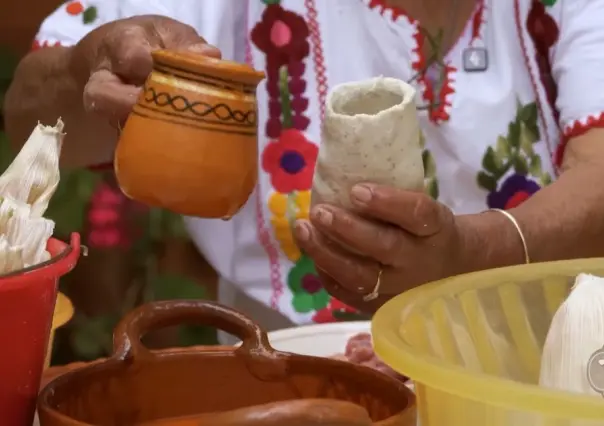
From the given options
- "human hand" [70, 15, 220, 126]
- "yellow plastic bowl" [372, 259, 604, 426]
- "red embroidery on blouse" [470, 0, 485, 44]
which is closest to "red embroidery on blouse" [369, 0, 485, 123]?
"red embroidery on blouse" [470, 0, 485, 44]

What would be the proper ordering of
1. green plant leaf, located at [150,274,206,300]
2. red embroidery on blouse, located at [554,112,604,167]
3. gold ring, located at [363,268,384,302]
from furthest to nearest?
1. green plant leaf, located at [150,274,206,300]
2. red embroidery on blouse, located at [554,112,604,167]
3. gold ring, located at [363,268,384,302]

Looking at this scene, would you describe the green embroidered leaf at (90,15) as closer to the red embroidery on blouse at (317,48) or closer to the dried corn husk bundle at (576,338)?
the red embroidery on blouse at (317,48)

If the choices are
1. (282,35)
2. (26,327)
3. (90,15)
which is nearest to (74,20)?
(90,15)

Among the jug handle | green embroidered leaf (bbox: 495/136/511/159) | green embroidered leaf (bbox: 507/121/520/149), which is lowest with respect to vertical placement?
green embroidered leaf (bbox: 495/136/511/159)

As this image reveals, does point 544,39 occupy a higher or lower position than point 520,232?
higher

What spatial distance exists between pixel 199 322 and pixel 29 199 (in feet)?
0.34

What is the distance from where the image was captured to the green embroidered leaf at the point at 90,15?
3.06 ft

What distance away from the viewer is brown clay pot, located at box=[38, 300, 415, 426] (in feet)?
1.26

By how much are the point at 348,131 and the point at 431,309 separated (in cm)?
12

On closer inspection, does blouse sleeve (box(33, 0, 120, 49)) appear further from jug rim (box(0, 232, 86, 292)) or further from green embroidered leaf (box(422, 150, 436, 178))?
jug rim (box(0, 232, 86, 292))

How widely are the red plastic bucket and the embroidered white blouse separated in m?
A: 0.59

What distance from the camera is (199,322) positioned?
0.43 m

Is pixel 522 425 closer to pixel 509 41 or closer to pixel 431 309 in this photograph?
pixel 431 309

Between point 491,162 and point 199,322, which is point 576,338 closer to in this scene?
point 199,322
